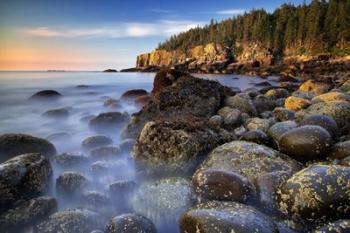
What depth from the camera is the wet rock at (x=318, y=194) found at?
367cm

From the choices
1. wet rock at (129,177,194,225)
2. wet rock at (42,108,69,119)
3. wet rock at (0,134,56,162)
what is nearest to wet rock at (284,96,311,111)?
wet rock at (129,177,194,225)

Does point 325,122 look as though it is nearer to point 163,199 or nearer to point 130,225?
point 163,199

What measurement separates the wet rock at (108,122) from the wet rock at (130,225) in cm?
598

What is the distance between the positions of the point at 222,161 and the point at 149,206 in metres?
1.31

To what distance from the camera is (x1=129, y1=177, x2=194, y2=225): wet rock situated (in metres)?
4.42

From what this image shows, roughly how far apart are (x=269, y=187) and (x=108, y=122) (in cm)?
641

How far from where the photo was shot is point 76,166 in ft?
20.5

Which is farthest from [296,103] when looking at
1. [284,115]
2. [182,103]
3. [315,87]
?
[315,87]

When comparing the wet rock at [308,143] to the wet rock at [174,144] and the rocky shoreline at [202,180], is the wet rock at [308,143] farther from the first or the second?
the wet rock at [174,144]

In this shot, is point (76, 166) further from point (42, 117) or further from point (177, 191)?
point (42, 117)

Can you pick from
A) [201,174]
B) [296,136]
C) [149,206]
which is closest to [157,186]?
[149,206]

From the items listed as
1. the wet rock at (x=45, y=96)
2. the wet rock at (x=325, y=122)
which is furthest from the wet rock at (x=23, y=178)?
the wet rock at (x=45, y=96)

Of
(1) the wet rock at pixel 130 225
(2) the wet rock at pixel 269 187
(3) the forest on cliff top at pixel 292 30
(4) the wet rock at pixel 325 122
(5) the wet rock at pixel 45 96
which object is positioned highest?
(3) the forest on cliff top at pixel 292 30

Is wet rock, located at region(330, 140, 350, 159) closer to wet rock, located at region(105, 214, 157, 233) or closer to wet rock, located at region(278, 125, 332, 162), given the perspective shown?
wet rock, located at region(278, 125, 332, 162)
